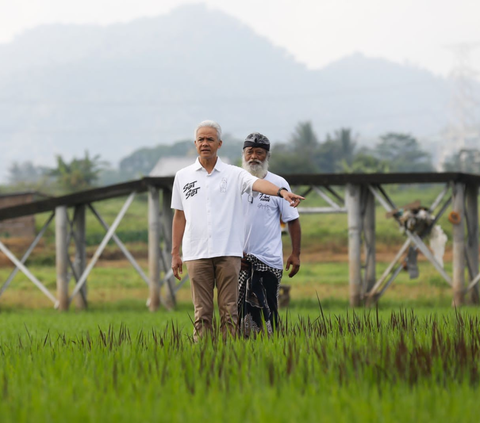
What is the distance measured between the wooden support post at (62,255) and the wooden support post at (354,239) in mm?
5689

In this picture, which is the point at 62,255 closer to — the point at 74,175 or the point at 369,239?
the point at 369,239

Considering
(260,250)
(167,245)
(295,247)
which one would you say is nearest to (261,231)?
(260,250)

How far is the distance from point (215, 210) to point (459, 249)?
9378mm

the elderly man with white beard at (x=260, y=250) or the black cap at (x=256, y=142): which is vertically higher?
the black cap at (x=256, y=142)

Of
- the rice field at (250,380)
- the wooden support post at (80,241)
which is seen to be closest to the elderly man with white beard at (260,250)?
the rice field at (250,380)

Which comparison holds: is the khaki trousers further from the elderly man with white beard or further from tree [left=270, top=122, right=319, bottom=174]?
tree [left=270, top=122, right=319, bottom=174]

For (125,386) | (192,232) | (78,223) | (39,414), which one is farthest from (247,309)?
(78,223)

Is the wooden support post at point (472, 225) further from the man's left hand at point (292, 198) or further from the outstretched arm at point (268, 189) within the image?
the man's left hand at point (292, 198)

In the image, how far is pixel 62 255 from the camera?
16.4 m

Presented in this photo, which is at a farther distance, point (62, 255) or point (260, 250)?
point (62, 255)

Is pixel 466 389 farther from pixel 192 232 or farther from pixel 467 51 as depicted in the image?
pixel 467 51

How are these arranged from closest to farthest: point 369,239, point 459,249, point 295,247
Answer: point 295,247 → point 459,249 → point 369,239

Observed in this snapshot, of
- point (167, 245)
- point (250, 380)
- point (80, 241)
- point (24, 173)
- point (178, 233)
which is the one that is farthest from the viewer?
point (24, 173)

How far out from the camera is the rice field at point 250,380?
Result: 3547mm
